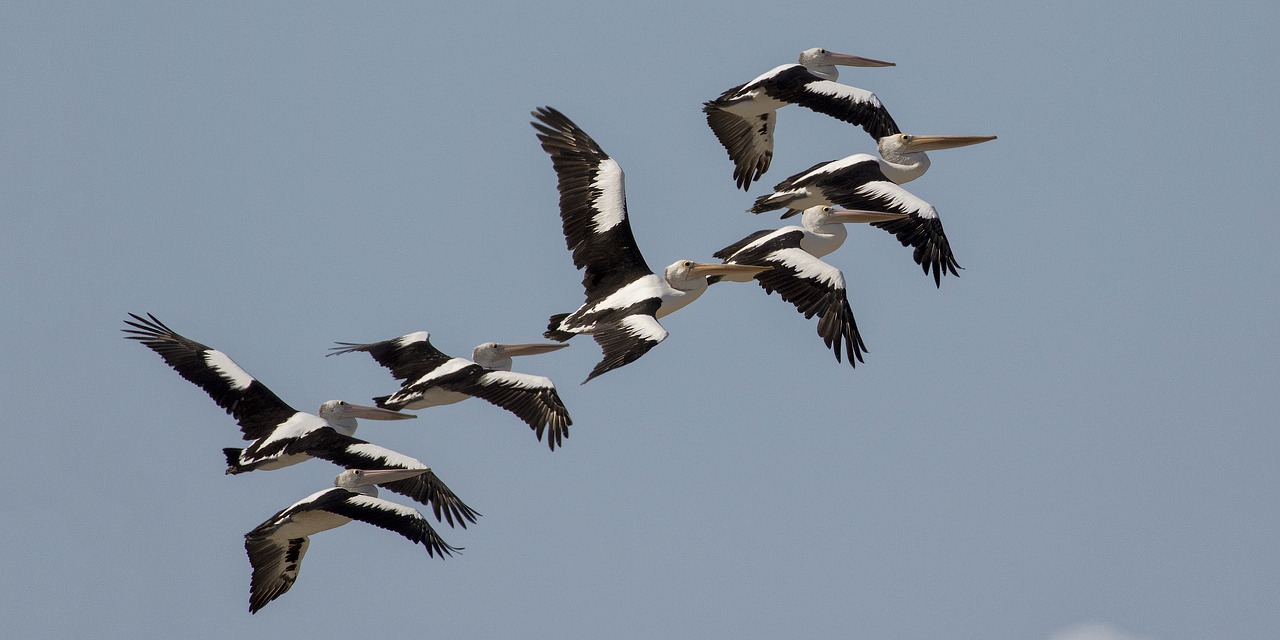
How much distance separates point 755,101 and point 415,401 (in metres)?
4.89

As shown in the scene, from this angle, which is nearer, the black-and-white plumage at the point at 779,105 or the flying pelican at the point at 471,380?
the flying pelican at the point at 471,380

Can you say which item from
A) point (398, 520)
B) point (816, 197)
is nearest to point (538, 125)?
point (816, 197)

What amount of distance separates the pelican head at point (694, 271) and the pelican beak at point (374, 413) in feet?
10.6

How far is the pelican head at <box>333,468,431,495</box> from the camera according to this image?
17.4 m

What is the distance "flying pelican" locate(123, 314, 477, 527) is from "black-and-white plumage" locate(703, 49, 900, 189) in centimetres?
484

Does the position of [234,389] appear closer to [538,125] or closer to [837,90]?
[538,125]

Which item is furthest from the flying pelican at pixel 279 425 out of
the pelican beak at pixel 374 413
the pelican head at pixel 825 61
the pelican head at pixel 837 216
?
the pelican head at pixel 825 61

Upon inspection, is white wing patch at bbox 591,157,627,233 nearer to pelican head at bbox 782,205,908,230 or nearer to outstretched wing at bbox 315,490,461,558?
pelican head at bbox 782,205,908,230

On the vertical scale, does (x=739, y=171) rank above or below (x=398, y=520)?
above

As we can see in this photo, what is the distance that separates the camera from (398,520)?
56.1ft

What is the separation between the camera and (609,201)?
59.4ft

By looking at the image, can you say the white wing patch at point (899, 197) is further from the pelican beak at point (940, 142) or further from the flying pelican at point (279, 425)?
the flying pelican at point (279, 425)

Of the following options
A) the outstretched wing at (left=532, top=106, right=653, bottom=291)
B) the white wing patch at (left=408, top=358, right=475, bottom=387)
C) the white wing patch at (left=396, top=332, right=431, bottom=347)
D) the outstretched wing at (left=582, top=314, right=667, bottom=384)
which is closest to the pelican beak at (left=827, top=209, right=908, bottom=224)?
the outstretched wing at (left=532, top=106, right=653, bottom=291)

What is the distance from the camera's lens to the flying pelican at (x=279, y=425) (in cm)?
1770
